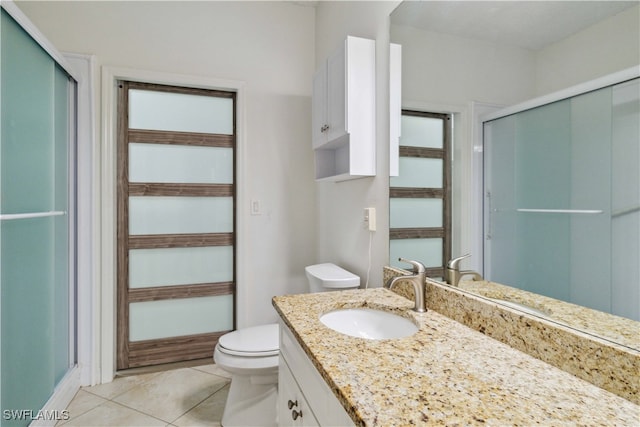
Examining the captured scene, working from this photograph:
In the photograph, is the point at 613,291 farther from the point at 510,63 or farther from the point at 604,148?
the point at 510,63

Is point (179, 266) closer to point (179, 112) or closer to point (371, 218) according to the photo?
point (179, 112)

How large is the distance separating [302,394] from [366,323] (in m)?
0.38

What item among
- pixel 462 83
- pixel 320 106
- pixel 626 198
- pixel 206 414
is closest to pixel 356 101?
pixel 320 106

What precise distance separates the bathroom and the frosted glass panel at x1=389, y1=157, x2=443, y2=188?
15 centimetres

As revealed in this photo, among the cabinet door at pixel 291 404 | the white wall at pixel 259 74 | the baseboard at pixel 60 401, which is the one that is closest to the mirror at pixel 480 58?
the cabinet door at pixel 291 404

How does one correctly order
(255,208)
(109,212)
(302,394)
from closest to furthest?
(302,394), (109,212), (255,208)

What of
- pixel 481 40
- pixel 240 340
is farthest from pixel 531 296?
pixel 240 340

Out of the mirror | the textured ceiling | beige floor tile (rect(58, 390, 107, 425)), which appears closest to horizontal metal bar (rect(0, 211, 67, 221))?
beige floor tile (rect(58, 390, 107, 425))

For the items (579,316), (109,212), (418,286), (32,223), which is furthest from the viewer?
(109,212)

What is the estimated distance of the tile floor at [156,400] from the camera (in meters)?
1.75

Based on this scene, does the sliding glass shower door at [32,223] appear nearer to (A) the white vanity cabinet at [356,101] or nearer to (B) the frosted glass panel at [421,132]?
(A) the white vanity cabinet at [356,101]

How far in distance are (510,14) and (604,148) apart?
512mm

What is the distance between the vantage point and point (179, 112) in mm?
2359

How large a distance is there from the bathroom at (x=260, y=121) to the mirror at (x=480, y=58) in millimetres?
124
